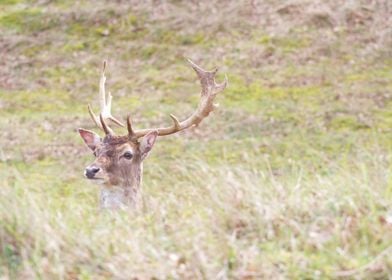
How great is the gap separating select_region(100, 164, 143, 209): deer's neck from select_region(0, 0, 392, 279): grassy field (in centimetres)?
19

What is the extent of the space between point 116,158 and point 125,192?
431mm

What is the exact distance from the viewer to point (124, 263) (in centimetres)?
477

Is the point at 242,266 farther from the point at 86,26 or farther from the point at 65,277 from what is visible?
the point at 86,26

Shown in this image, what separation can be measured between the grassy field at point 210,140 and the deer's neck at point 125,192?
193mm

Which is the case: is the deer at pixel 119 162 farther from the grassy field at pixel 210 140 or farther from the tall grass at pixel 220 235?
the tall grass at pixel 220 235

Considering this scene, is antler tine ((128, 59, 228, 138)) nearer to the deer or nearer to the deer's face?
the deer

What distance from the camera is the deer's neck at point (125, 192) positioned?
8.62m

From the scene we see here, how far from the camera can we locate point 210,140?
54.9 ft

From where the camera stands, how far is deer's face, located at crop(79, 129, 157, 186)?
30.3 feet

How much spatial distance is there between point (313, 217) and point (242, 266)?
64 centimetres

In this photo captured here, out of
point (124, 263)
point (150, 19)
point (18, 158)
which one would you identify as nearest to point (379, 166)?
point (124, 263)

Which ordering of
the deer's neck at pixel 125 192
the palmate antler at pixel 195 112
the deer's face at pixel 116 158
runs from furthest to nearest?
the palmate antler at pixel 195 112
the deer's face at pixel 116 158
the deer's neck at pixel 125 192

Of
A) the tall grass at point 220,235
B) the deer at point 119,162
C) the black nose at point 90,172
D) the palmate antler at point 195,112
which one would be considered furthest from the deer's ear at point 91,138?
the tall grass at point 220,235

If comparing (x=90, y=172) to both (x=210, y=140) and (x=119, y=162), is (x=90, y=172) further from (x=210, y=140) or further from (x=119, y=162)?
(x=210, y=140)
